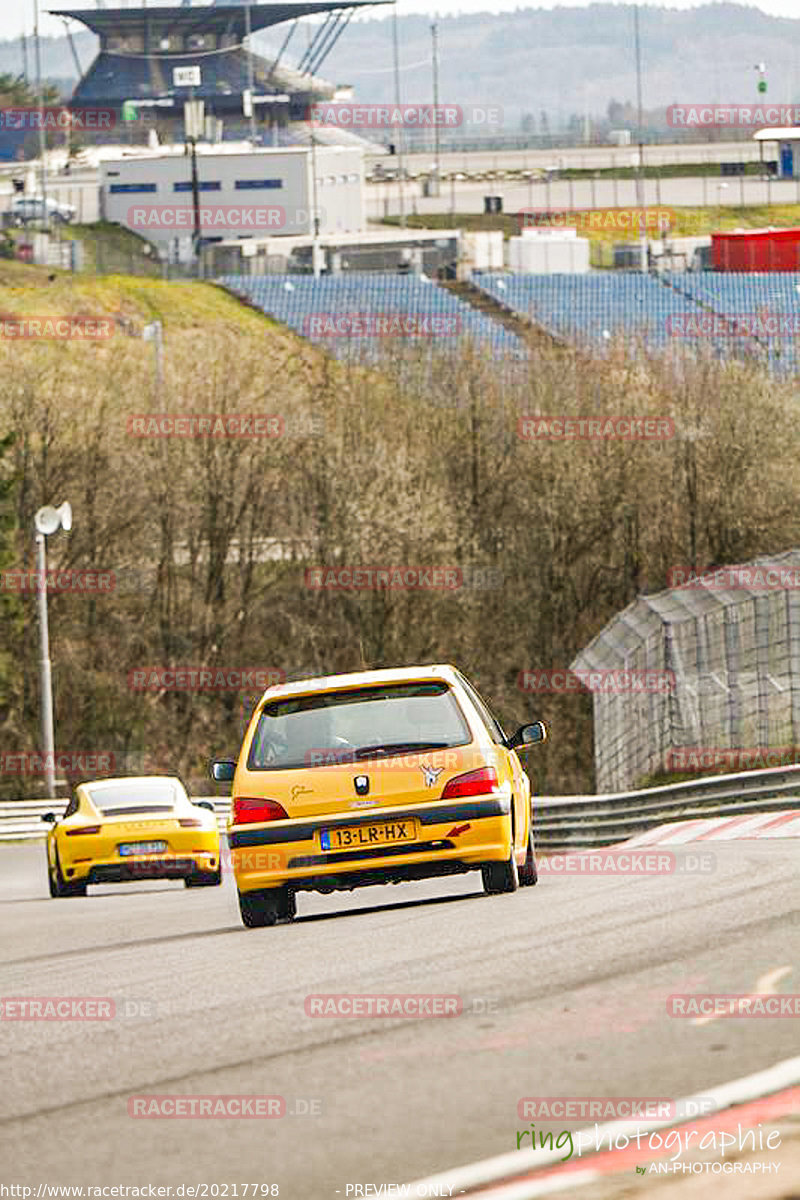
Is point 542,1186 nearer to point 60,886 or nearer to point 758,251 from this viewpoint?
point 60,886

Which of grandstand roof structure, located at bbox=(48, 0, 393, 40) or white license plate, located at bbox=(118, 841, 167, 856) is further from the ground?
grandstand roof structure, located at bbox=(48, 0, 393, 40)

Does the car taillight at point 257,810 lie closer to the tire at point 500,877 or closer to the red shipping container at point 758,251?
the tire at point 500,877

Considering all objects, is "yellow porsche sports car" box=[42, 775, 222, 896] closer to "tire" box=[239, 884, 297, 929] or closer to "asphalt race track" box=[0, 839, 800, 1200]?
"tire" box=[239, 884, 297, 929]

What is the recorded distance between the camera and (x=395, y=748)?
1393cm

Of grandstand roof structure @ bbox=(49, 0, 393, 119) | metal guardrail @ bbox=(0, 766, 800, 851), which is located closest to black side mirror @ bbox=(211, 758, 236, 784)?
metal guardrail @ bbox=(0, 766, 800, 851)

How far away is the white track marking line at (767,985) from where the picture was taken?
8403mm

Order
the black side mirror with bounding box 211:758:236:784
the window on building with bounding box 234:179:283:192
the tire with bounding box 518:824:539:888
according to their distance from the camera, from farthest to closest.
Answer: the window on building with bounding box 234:179:283:192
the tire with bounding box 518:824:539:888
the black side mirror with bounding box 211:758:236:784

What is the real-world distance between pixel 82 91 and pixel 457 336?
110m

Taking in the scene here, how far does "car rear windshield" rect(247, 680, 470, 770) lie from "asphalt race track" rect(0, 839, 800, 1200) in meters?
1.01

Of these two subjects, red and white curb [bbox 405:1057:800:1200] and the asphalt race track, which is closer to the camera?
red and white curb [bbox 405:1057:800:1200]

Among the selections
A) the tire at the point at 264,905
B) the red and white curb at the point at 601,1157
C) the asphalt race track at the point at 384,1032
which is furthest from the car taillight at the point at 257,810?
the red and white curb at the point at 601,1157

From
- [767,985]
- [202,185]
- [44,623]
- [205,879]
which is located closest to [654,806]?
[205,879]

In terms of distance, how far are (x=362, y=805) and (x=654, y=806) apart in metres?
10.6

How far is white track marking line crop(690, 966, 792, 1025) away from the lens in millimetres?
8403
